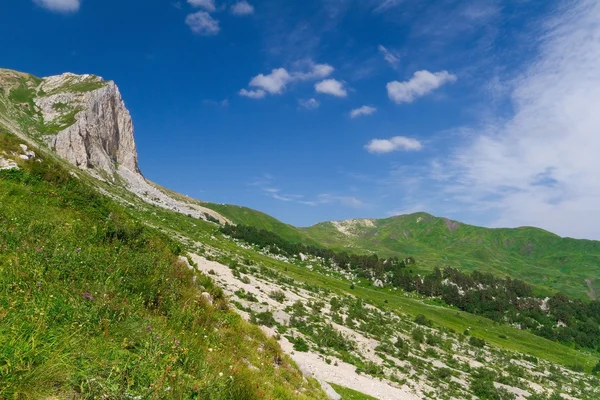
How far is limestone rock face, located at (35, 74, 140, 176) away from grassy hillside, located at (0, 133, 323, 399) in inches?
5681

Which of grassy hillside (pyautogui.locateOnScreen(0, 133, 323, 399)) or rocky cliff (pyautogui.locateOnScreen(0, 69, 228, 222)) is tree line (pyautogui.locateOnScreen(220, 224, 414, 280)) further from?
grassy hillside (pyautogui.locateOnScreen(0, 133, 323, 399))

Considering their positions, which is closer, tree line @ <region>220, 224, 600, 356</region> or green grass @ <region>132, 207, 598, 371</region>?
green grass @ <region>132, 207, 598, 371</region>

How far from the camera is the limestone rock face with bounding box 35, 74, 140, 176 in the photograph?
5448 inches

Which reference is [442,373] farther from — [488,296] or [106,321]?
[488,296]

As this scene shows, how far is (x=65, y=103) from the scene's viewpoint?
167625 mm

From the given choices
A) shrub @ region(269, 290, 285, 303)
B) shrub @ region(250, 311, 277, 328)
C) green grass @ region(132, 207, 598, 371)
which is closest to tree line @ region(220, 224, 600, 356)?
green grass @ region(132, 207, 598, 371)

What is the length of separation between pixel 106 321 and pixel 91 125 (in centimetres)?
18479

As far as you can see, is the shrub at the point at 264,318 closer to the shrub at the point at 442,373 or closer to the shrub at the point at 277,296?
the shrub at the point at 277,296

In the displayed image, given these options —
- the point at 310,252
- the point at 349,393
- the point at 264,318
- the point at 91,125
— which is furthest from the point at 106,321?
the point at 91,125

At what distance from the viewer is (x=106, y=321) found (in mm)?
7887

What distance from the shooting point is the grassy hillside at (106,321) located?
5.69m

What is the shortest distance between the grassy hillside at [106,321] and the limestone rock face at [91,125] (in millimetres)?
144288

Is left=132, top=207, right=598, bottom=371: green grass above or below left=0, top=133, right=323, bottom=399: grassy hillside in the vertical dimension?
below

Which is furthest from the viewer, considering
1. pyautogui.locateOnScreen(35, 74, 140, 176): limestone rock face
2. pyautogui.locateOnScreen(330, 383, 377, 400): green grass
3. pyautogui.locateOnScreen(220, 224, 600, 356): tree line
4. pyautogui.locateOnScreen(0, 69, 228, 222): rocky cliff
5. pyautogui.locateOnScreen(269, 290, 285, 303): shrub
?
pyautogui.locateOnScreen(35, 74, 140, 176): limestone rock face
